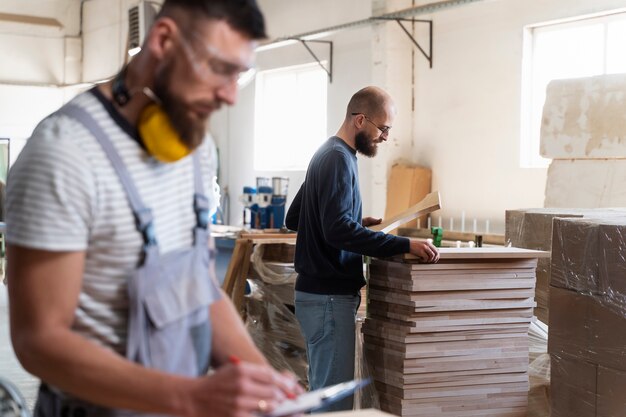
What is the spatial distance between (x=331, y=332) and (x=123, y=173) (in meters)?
2.39

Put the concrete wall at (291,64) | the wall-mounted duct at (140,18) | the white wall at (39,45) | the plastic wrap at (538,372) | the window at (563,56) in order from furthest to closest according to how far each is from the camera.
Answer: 1. the white wall at (39,45)
2. the wall-mounted duct at (140,18)
3. the concrete wall at (291,64)
4. the window at (563,56)
5. the plastic wrap at (538,372)

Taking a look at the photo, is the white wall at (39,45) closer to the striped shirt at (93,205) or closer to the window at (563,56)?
the window at (563,56)

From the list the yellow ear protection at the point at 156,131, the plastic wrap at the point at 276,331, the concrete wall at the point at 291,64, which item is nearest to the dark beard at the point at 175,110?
the yellow ear protection at the point at 156,131

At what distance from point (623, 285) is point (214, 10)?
7.90 ft

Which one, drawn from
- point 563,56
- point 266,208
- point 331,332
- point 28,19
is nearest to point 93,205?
point 331,332

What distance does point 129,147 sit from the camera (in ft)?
4.74

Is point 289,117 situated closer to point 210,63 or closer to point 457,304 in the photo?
point 457,304

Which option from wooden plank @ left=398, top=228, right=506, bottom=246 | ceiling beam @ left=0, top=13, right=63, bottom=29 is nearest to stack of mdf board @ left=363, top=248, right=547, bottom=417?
wooden plank @ left=398, top=228, right=506, bottom=246

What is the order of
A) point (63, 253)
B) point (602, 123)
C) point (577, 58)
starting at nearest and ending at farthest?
point (63, 253)
point (602, 123)
point (577, 58)

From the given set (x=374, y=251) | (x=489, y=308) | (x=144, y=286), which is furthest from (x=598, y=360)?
(x=144, y=286)

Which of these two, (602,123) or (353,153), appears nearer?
(353,153)

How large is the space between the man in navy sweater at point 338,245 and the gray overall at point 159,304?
2.00m

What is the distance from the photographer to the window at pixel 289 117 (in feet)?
32.7

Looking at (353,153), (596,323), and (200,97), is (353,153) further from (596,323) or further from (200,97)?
(200,97)
